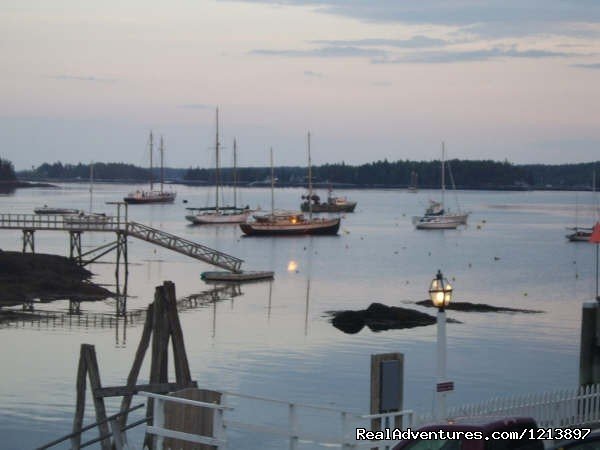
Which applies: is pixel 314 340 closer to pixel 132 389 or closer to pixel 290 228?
pixel 132 389

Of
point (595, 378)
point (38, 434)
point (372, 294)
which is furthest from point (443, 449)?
point (372, 294)

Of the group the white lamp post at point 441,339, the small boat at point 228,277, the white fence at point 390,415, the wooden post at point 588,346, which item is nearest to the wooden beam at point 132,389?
the white fence at point 390,415

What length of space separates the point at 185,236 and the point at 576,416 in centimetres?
11953

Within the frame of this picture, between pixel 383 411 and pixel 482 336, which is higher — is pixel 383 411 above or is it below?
above

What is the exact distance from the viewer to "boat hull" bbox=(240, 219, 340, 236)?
418 feet

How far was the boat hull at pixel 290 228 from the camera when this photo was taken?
12750 centimetres

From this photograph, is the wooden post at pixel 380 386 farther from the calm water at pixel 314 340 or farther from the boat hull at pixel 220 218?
the boat hull at pixel 220 218

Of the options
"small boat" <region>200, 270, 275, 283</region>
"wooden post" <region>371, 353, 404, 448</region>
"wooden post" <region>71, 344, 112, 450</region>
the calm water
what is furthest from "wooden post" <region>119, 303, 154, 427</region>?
"small boat" <region>200, 270, 275, 283</region>

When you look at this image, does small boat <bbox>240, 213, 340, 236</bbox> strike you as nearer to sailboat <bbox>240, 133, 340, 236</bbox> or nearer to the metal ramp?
sailboat <bbox>240, 133, 340, 236</bbox>

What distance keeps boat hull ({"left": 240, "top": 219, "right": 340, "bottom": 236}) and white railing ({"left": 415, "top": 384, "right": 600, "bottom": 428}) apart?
4194 inches

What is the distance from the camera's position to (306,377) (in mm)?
38062

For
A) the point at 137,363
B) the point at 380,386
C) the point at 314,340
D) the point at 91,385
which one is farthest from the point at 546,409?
the point at 314,340

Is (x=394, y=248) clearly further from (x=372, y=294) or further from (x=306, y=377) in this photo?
(x=306, y=377)

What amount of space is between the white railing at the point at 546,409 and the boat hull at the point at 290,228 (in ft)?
349
